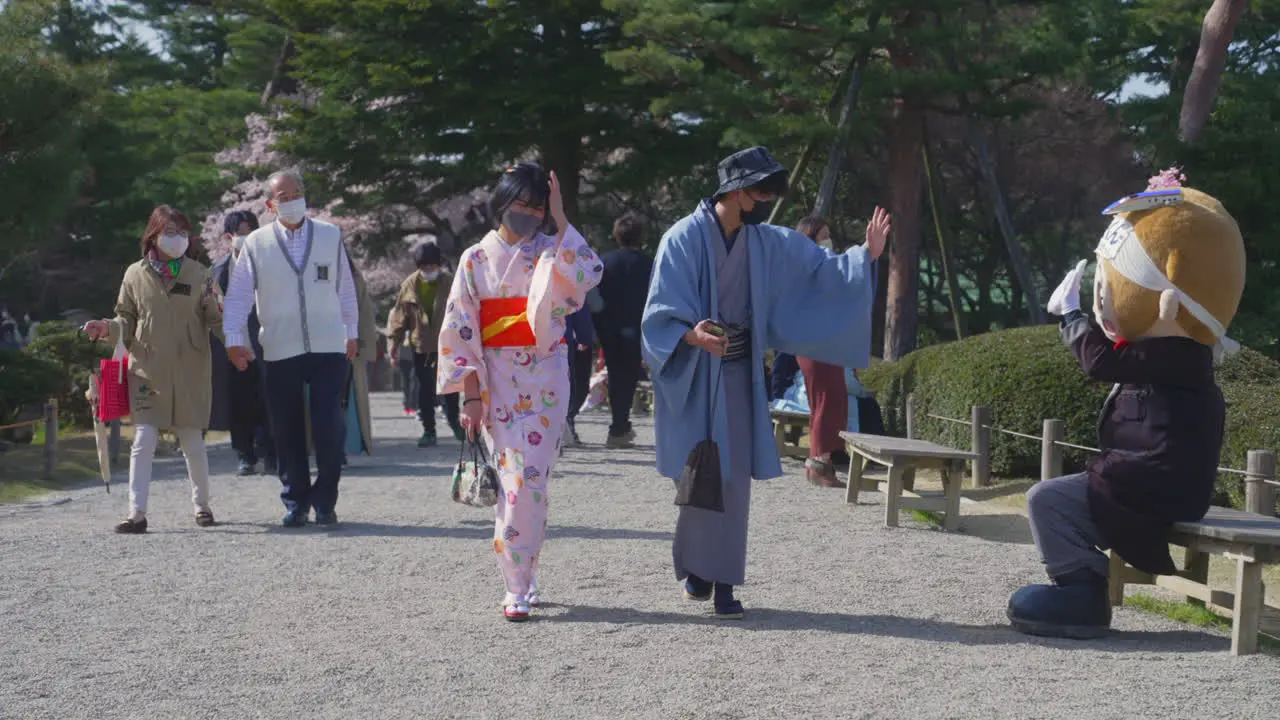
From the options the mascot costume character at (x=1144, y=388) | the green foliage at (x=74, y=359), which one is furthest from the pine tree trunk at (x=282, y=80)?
the mascot costume character at (x=1144, y=388)

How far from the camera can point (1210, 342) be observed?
209 inches

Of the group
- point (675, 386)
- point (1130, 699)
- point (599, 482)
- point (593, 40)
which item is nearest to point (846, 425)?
point (599, 482)

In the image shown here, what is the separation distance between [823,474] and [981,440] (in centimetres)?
113

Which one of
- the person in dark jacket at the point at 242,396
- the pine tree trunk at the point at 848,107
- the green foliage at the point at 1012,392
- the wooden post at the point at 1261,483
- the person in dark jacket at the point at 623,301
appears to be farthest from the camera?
the pine tree trunk at the point at 848,107

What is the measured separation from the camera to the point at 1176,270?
17.4 feet

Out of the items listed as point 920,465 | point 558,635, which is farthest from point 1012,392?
point 558,635

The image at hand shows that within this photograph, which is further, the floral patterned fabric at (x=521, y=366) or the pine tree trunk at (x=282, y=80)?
the pine tree trunk at (x=282, y=80)

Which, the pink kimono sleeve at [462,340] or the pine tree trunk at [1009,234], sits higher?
the pine tree trunk at [1009,234]

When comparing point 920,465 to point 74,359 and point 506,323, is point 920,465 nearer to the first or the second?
point 506,323

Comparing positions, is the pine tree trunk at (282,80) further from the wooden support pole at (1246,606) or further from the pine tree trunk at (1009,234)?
the wooden support pole at (1246,606)

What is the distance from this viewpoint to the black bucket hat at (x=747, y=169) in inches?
231

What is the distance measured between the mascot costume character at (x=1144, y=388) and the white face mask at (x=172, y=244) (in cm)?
517

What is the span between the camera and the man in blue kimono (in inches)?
229

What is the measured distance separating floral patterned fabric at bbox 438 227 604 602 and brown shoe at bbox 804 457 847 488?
4.94 metres
